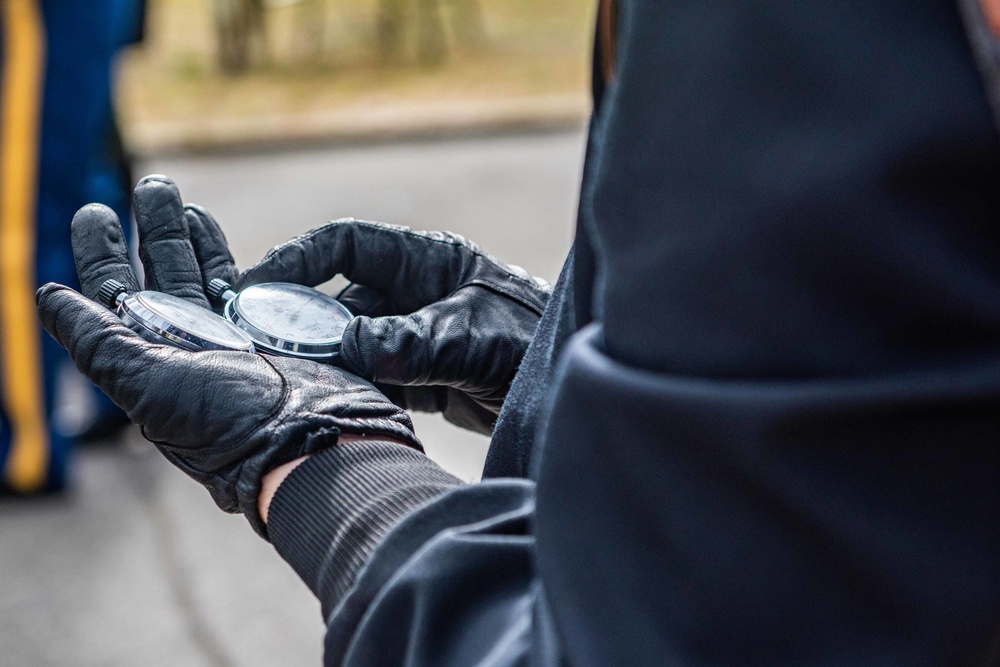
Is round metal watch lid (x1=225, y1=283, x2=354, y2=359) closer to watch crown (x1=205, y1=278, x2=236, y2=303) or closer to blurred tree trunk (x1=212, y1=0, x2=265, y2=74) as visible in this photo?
watch crown (x1=205, y1=278, x2=236, y2=303)

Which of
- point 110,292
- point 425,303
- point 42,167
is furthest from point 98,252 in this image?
point 42,167

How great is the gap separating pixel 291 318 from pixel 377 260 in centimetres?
16

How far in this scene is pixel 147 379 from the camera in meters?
1.08

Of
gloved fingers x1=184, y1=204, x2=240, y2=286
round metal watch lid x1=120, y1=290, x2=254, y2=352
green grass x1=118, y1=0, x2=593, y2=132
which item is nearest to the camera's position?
round metal watch lid x1=120, y1=290, x2=254, y2=352

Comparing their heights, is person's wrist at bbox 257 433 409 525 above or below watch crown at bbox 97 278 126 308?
below

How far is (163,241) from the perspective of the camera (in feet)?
4.34

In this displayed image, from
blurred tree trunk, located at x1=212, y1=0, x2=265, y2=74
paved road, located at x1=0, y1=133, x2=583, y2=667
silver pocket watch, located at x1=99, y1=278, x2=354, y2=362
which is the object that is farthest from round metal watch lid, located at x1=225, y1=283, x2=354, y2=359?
blurred tree trunk, located at x1=212, y1=0, x2=265, y2=74

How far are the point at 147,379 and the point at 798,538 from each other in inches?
29.1

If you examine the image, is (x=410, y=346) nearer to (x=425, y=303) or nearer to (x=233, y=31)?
(x=425, y=303)

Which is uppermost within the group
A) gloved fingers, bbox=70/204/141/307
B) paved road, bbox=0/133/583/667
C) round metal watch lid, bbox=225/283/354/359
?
gloved fingers, bbox=70/204/141/307

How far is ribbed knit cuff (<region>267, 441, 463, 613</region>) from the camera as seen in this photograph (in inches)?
35.5

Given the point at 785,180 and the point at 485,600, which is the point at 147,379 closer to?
the point at 485,600

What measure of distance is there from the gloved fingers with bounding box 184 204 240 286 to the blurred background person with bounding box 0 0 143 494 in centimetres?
154

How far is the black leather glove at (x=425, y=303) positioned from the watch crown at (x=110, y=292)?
18cm
